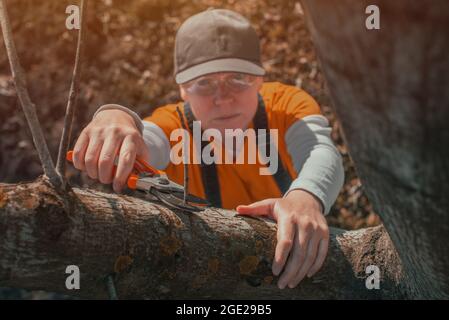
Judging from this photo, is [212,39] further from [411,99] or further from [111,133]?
[411,99]

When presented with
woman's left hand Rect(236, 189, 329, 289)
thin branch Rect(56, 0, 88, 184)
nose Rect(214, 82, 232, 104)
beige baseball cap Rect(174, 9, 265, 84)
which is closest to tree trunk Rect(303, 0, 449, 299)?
woman's left hand Rect(236, 189, 329, 289)

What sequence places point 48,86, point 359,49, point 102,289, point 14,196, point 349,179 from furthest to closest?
point 48,86, point 349,179, point 102,289, point 14,196, point 359,49

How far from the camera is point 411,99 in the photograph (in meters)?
1.27

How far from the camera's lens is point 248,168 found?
3529mm

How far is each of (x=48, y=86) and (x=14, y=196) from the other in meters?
4.89

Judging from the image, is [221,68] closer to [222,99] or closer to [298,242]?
[222,99]

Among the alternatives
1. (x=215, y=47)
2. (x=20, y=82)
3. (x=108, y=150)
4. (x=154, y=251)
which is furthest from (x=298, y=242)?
(x=215, y=47)

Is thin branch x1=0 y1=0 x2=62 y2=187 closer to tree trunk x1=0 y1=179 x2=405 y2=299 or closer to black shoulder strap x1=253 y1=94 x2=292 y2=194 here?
tree trunk x1=0 y1=179 x2=405 y2=299

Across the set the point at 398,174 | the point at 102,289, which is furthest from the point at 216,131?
the point at 398,174

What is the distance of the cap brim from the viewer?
10.9 ft

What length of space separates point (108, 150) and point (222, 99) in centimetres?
110

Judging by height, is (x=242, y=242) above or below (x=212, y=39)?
below

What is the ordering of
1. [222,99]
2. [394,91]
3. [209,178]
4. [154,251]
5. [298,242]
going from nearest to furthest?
[394,91], [154,251], [298,242], [222,99], [209,178]

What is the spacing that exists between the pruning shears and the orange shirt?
0.95 m
